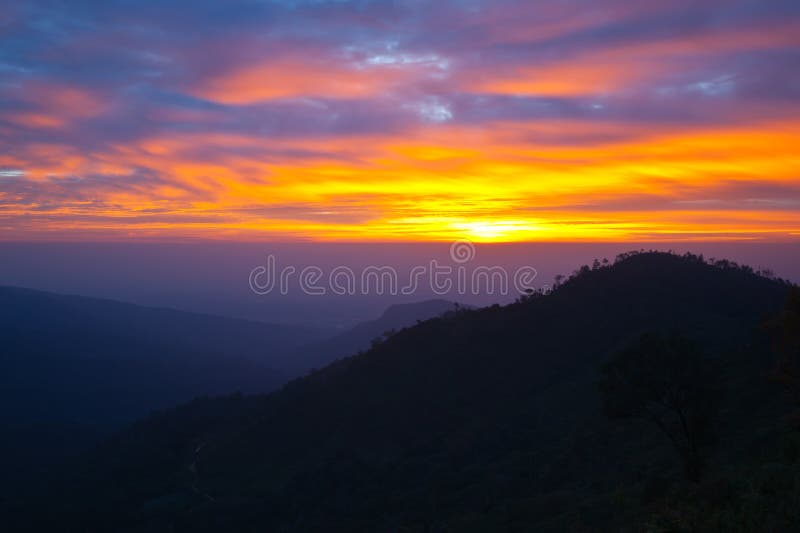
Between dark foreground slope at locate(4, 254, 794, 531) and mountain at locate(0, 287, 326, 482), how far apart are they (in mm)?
33680

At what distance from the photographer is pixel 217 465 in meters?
42.0

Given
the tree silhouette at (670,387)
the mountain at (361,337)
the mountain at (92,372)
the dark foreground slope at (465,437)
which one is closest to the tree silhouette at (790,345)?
the dark foreground slope at (465,437)

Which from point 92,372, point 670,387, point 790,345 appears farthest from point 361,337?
point 790,345

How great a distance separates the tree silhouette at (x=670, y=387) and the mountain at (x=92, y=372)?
74.6m

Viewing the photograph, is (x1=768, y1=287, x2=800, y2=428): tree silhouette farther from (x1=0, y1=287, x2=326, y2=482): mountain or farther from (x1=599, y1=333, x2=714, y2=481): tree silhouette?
(x1=0, y1=287, x2=326, y2=482): mountain

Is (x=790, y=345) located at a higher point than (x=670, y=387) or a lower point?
higher

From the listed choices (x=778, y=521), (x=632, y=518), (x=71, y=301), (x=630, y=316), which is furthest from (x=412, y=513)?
(x=71, y=301)

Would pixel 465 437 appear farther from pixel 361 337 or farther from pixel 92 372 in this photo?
pixel 361 337

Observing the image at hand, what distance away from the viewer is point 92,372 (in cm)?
11081

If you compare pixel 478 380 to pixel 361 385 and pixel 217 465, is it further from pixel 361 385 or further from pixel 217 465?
pixel 217 465

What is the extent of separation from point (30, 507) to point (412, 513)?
34901 mm

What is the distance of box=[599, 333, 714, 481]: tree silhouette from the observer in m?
17.5

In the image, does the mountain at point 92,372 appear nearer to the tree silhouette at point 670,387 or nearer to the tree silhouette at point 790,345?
the tree silhouette at point 670,387

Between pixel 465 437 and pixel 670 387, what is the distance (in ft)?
58.3
